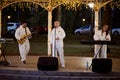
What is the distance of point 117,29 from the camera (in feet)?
169

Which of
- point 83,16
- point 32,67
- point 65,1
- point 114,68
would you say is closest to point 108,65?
point 114,68

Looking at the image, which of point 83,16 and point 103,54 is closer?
point 103,54

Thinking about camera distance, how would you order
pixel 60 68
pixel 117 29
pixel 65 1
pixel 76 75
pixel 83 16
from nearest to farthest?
pixel 76 75 → pixel 60 68 → pixel 65 1 → pixel 117 29 → pixel 83 16

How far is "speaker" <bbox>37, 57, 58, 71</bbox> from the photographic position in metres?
16.8

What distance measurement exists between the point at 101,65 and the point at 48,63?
2.03 meters

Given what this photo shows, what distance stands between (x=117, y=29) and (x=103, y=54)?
3352cm

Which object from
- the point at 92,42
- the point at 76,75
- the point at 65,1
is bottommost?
the point at 76,75

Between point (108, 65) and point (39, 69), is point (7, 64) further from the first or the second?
point (108, 65)

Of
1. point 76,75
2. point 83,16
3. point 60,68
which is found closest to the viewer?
point 76,75

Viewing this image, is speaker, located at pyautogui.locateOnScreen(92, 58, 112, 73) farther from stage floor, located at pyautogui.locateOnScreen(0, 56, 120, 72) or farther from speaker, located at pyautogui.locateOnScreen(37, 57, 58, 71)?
speaker, located at pyautogui.locateOnScreen(37, 57, 58, 71)

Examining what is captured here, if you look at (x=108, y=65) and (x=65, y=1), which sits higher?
(x=65, y=1)

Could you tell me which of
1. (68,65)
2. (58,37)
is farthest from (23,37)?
(68,65)

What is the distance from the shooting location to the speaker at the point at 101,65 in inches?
661

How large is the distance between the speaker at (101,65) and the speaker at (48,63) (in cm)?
147
